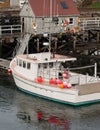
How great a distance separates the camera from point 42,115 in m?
31.8

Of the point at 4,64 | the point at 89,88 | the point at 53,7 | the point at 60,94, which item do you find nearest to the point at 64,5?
the point at 53,7

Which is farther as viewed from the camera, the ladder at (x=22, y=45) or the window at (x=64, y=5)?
the window at (x=64, y=5)

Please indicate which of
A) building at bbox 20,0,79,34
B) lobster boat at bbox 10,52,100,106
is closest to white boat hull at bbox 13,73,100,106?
lobster boat at bbox 10,52,100,106

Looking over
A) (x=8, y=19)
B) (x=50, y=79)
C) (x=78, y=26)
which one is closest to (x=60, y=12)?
(x=78, y=26)

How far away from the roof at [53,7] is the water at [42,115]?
1304 centimetres

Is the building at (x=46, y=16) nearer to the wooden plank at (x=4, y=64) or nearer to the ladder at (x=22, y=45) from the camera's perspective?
the ladder at (x=22, y=45)

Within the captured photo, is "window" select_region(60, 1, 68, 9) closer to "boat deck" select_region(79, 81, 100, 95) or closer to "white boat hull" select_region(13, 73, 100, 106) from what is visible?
"white boat hull" select_region(13, 73, 100, 106)

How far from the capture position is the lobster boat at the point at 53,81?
1307 inches

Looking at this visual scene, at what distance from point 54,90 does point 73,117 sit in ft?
10.6

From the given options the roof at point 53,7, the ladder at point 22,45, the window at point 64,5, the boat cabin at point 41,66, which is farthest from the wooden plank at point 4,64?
the window at point 64,5

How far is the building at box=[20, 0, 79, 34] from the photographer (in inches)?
1861

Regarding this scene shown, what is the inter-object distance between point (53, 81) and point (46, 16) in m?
14.1

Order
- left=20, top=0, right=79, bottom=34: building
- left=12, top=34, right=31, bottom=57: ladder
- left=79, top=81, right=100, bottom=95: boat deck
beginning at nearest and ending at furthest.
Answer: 1. left=79, top=81, right=100, bottom=95: boat deck
2. left=12, top=34, right=31, bottom=57: ladder
3. left=20, top=0, right=79, bottom=34: building

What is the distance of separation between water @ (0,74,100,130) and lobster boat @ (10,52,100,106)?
0.50 metres
